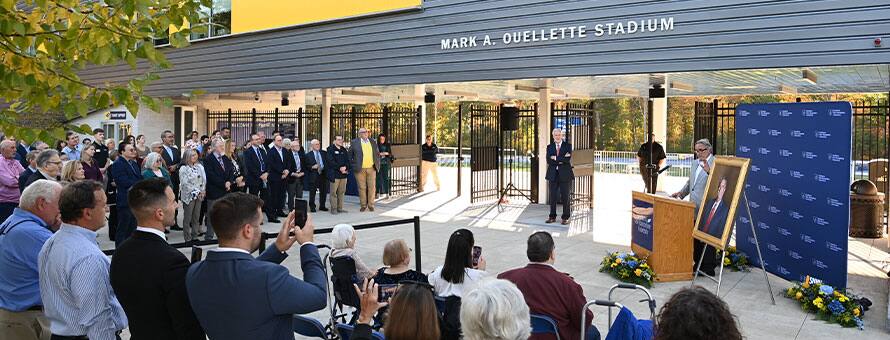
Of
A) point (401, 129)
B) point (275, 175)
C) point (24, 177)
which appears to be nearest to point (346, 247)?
point (24, 177)

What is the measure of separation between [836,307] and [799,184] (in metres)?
1.63

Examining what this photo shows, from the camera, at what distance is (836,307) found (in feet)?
21.4

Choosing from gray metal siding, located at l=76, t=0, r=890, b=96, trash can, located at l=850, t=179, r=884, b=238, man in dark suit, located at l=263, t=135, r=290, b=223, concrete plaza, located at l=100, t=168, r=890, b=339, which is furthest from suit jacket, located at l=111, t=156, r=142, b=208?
trash can, located at l=850, t=179, r=884, b=238

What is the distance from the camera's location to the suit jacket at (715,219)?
7348 millimetres

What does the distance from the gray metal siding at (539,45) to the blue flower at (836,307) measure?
352 centimetres

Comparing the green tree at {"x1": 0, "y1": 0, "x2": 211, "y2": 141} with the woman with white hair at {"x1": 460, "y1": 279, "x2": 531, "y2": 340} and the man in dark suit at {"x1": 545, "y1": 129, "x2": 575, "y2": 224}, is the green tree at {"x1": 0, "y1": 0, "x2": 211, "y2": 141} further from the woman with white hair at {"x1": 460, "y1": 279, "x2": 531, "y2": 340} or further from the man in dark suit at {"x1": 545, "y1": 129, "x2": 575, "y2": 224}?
the man in dark suit at {"x1": 545, "y1": 129, "x2": 575, "y2": 224}

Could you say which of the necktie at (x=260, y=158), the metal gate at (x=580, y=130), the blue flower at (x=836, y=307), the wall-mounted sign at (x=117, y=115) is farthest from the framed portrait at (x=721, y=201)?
the wall-mounted sign at (x=117, y=115)

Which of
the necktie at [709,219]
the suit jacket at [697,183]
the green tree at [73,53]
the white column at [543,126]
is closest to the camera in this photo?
the green tree at [73,53]

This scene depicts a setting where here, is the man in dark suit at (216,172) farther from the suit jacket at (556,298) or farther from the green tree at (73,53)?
the suit jacket at (556,298)

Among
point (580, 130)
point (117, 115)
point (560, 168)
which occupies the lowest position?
point (560, 168)

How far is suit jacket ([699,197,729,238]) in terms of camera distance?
7.35m

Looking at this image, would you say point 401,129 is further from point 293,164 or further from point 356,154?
point 293,164

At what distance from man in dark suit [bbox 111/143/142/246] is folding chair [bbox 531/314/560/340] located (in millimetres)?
7736

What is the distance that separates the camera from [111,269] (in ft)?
10.8
